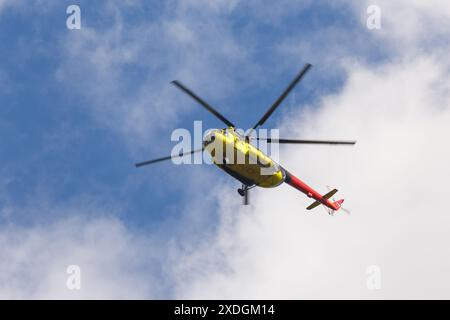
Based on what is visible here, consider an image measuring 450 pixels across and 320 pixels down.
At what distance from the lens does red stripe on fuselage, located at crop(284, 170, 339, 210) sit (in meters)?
66.5

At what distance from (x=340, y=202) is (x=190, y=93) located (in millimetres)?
26984

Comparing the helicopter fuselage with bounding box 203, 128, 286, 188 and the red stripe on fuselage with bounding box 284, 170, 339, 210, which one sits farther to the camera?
the red stripe on fuselage with bounding box 284, 170, 339, 210

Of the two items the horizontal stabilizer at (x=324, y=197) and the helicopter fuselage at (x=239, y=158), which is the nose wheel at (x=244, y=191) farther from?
the horizontal stabilizer at (x=324, y=197)

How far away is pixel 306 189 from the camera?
69.0 metres

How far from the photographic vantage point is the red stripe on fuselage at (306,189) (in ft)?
218

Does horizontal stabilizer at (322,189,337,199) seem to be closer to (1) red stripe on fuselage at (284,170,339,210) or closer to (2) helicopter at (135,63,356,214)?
(1) red stripe on fuselage at (284,170,339,210)

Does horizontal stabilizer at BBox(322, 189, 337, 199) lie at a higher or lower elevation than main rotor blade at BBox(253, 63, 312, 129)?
lower

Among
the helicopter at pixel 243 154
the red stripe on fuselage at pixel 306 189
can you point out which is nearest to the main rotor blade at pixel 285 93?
the helicopter at pixel 243 154

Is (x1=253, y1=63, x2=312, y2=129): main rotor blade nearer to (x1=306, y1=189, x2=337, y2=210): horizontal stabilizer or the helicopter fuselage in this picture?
the helicopter fuselage

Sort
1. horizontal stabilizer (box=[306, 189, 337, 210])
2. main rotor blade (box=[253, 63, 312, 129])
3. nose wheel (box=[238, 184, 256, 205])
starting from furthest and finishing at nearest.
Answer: horizontal stabilizer (box=[306, 189, 337, 210])
nose wheel (box=[238, 184, 256, 205])
main rotor blade (box=[253, 63, 312, 129])

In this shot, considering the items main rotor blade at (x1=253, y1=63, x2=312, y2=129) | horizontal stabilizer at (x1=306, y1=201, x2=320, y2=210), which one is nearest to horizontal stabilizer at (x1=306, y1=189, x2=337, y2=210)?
horizontal stabilizer at (x1=306, y1=201, x2=320, y2=210)

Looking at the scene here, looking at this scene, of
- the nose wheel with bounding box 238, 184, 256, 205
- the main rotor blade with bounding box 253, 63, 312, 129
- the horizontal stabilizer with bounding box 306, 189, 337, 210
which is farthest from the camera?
the horizontal stabilizer with bounding box 306, 189, 337, 210

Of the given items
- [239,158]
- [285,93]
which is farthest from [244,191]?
[285,93]
